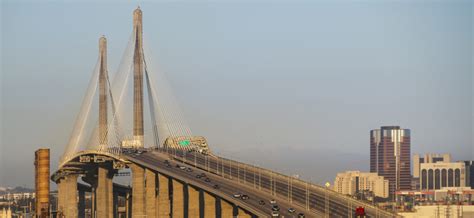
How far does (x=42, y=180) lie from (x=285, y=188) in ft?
145

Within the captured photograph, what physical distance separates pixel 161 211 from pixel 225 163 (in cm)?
2171

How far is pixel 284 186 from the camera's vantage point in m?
159

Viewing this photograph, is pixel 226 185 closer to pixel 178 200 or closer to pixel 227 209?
pixel 227 209

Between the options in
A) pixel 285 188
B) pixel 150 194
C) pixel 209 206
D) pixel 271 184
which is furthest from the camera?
pixel 150 194

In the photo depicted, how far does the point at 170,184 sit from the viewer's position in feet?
644

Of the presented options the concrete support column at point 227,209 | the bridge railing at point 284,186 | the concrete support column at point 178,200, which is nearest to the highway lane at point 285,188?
the bridge railing at point 284,186

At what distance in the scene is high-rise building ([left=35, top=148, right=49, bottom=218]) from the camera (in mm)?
172500

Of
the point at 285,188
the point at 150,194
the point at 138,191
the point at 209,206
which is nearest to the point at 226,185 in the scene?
the point at 209,206

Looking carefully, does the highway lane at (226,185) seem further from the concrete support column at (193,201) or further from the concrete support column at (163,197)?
the concrete support column at (163,197)

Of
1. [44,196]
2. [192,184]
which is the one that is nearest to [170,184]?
[44,196]

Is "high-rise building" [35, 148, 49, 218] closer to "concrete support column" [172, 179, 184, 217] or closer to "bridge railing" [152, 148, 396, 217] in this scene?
"concrete support column" [172, 179, 184, 217]

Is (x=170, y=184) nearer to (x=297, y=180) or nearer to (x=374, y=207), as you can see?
(x=297, y=180)

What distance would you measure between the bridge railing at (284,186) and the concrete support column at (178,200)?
763 centimetres

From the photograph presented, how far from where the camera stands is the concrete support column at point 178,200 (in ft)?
545
